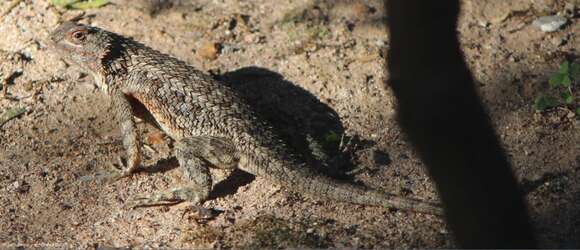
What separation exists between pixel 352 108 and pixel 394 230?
1.61 meters

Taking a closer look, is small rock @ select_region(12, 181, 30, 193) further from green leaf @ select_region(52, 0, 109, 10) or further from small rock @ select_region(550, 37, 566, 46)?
small rock @ select_region(550, 37, 566, 46)

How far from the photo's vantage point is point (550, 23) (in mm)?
7129

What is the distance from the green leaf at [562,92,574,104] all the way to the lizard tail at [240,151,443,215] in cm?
161

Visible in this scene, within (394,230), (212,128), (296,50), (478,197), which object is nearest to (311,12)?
(296,50)

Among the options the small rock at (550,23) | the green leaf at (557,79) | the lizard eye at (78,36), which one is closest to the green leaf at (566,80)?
the green leaf at (557,79)

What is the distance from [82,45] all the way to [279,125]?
5.81ft

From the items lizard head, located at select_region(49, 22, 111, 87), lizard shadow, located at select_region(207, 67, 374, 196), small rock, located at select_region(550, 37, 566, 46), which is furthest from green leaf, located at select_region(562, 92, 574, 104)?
lizard head, located at select_region(49, 22, 111, 87)

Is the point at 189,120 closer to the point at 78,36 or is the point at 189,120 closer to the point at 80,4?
the point at 78,36

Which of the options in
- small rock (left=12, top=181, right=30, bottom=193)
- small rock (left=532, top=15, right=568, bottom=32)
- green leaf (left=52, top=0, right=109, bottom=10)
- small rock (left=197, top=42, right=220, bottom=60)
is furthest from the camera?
green leaf (left=52, top=0, right=109, bottom=10)

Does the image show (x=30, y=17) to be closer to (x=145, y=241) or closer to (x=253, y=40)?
(x=253, y=40)

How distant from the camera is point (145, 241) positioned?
5297mm

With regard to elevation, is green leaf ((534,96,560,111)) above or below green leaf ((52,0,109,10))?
above

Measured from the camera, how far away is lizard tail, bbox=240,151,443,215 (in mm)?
5168

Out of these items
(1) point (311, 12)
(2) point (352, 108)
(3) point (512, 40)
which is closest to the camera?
(2) point (352, 108)
